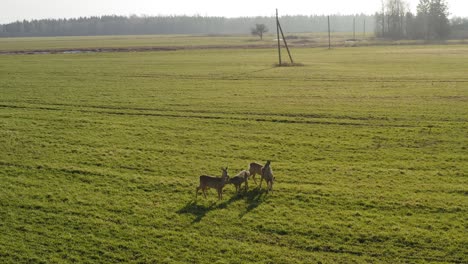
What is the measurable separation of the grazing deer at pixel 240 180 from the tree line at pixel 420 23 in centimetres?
14257

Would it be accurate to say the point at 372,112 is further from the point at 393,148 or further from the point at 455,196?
the point at 455,196

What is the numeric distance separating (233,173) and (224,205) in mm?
3525

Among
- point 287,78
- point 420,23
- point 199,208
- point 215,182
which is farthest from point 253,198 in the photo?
point 420,23

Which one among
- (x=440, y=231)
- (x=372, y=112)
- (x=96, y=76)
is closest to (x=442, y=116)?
(x=372, y=112)

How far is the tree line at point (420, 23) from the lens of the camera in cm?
14438

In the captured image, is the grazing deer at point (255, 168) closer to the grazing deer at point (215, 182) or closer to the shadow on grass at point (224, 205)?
the shadow on grass at point (224, 205)

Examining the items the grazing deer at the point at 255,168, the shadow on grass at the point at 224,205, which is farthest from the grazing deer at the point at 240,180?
the grazing deer at the point at 255,168

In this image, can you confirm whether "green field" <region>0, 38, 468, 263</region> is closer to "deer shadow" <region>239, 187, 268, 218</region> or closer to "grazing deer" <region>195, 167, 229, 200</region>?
"deer shadow" <region>239, 187, 268, 218</region>

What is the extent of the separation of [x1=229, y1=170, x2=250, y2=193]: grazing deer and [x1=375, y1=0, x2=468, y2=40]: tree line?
468 ft

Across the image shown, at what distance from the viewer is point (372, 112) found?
98.2ft

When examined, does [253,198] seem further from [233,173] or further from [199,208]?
[233,173]

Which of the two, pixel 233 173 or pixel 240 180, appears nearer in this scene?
pixel 240 180

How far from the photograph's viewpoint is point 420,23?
14862 cm

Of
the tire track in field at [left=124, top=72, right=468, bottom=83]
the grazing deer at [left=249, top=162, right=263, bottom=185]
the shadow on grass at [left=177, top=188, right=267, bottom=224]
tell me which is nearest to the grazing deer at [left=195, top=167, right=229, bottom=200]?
the shadow on grass at [left=177, top=188, right=267, bottom=224]
